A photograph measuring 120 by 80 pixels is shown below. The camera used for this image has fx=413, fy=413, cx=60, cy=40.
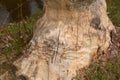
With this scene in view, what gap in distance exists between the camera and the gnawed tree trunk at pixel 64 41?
477 cm

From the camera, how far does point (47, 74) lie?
4770 millimetres

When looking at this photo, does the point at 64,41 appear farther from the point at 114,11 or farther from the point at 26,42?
the point at 114,11

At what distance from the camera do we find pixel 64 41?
4.80 meters

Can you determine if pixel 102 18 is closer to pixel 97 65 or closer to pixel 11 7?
pixel 97 65

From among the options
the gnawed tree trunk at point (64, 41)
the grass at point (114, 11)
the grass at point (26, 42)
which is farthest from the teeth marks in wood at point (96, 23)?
the grass at point (114, 11)

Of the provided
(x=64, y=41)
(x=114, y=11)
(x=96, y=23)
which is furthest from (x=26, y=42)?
(x=114, y=11)

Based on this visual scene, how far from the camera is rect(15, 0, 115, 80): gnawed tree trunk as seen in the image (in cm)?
477

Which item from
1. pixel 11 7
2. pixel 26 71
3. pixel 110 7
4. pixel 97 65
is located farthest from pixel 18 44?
pixel 11 7

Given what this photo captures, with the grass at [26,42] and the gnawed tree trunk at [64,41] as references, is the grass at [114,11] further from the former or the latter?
the gnawed tree trunk at [64,41]

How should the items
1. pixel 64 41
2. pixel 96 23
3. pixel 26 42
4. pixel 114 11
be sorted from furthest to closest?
1. pixel 114 11
2. pixel 26 42
3. pixel 96 23
4. pixel 64 41

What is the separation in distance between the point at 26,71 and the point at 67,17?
803mm

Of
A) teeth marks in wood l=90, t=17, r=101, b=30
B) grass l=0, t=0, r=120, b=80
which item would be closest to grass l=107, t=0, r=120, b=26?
grass l=0, t=0, r=120, b=80

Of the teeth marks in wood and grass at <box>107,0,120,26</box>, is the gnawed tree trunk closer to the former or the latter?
the teeth marks in wood

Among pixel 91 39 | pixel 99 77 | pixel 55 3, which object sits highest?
pixel 55 3
